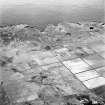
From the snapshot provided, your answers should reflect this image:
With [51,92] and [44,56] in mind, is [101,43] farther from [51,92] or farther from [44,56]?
[51,92]

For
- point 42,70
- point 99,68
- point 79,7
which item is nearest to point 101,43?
point 99,68

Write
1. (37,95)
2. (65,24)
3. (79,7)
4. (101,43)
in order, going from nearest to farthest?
(37,95) → (101,43) → (65,24) → (79,7)

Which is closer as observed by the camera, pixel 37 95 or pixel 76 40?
pixel 37 95

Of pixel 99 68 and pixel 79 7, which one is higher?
pixel 79 7

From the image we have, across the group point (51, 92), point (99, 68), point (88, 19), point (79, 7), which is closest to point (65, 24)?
point (88, 19)

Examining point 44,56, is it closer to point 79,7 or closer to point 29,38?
point 29,38

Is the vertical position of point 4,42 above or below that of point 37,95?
above

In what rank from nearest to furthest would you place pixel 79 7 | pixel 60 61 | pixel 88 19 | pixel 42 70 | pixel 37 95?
pixel 37 95 → pixel 42 70 → pixel 60 61 → pixel 88 19 → pixel 79 7

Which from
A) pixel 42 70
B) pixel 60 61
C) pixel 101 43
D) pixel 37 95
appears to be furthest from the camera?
pixel 101 43

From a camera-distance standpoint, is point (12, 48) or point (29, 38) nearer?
point (12, 48)
